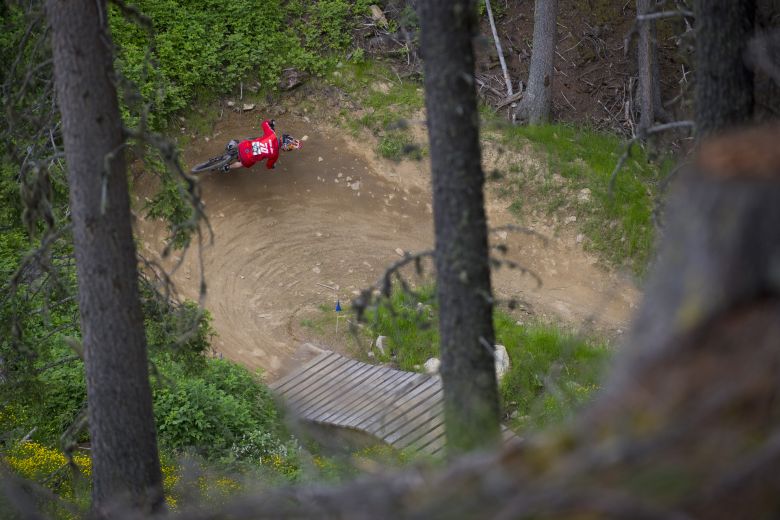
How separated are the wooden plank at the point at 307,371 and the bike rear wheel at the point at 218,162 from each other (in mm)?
4769

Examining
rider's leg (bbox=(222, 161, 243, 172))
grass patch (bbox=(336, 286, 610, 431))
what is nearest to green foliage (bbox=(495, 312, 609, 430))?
grass patch (bbox=(336, 286, 610, 431))

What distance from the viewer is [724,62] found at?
6.17m

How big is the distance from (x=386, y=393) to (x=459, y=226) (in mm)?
6523

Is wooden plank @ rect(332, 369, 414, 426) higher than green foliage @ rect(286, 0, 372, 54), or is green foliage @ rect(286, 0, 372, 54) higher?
green foliage @ rect(286, 0, 372, 54)

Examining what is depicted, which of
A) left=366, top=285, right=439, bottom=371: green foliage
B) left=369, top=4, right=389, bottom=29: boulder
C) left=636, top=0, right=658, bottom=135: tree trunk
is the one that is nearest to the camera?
left=366, top=285, right=439, bottom=371: green foliage

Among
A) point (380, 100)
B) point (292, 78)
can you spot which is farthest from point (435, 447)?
point (292, 78)

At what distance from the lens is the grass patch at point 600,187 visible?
14906 millimetres

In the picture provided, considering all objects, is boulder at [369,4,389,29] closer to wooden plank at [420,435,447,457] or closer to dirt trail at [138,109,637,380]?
dirt trail at [138,109,637,380]

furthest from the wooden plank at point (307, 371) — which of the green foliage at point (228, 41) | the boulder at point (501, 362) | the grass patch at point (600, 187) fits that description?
the green foliage at point (228, 41)

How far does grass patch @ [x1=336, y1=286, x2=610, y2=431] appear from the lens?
1140cm

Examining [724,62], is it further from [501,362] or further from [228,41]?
[228,41]

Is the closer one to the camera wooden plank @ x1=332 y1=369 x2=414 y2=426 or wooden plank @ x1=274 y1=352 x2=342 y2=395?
wooden plank @ x1=332 y1=369 x2=414 y2=426

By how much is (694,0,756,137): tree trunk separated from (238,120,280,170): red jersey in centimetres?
1002

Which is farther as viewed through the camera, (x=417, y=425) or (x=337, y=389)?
(x=337, y=389)
